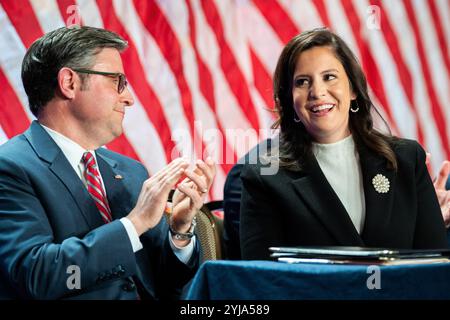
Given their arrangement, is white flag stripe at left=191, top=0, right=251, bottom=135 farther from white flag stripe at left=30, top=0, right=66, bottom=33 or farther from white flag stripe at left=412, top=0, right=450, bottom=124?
white flag stripe at left=412, top=0, right=450, bottom=124

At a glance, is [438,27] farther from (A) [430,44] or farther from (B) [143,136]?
(B) [143,136]

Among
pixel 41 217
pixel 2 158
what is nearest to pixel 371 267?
pixel 41 217

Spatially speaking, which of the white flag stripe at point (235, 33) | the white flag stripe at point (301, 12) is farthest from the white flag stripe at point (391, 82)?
the white flag stripe at point (235, 33)

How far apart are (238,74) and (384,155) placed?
6.60 ft

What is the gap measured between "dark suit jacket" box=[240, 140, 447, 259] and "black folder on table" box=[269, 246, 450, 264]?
0.75m

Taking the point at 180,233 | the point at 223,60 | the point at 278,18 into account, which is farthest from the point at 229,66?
the point at 180,233

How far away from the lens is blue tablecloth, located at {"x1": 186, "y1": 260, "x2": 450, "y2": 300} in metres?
1.49

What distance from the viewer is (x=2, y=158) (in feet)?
7.27

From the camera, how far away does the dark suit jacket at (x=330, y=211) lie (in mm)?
2432

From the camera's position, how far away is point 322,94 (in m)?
2.59

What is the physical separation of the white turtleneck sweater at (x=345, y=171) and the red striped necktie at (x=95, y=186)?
84 centimetres

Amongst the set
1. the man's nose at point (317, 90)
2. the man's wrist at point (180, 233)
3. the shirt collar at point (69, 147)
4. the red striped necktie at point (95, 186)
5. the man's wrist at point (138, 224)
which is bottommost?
the man's wrist at point (180, 233)

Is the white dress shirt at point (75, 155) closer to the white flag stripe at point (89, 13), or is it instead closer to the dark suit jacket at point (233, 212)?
the dark suit jacket at point (233, 212)
